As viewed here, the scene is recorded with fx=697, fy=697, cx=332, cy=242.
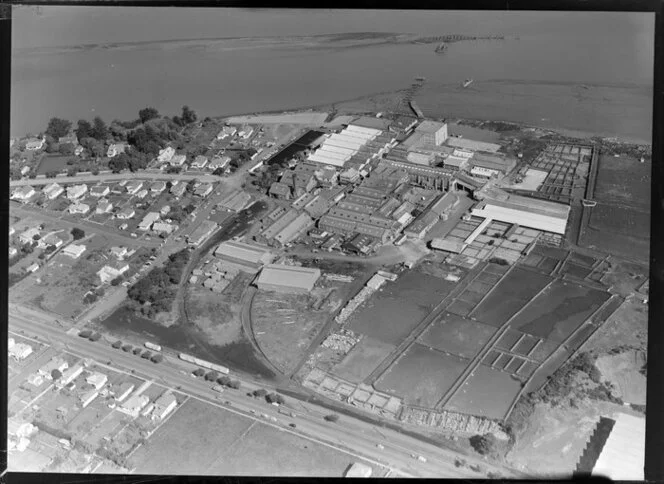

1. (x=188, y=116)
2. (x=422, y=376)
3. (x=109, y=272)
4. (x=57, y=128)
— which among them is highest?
(x=57, y=128)

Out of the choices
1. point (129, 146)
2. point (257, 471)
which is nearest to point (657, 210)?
point (257, 471)

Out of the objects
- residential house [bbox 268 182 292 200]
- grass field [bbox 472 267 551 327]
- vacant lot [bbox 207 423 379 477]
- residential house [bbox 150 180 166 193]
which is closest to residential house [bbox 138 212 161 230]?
residential house [bbox 150 180 166 193]

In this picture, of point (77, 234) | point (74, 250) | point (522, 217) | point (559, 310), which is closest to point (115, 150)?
point (77, 234)

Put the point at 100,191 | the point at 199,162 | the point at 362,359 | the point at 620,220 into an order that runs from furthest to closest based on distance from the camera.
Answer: the point at 199,162 → the point at 100,191 → the point at 620,220 → the point at 362,359

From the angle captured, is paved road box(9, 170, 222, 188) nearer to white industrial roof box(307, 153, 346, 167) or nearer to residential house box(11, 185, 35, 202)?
residential house box(11, 185, 35, 202)

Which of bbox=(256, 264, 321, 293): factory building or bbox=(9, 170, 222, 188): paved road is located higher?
bbox=(9, 170, 222, 188): paved road

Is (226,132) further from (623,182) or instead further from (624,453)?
(624,453)

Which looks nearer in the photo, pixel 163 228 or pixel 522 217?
pixel 522 217

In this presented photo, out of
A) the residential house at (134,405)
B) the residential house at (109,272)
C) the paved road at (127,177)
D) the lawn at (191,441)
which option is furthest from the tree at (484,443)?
the paved road at (127,177)
